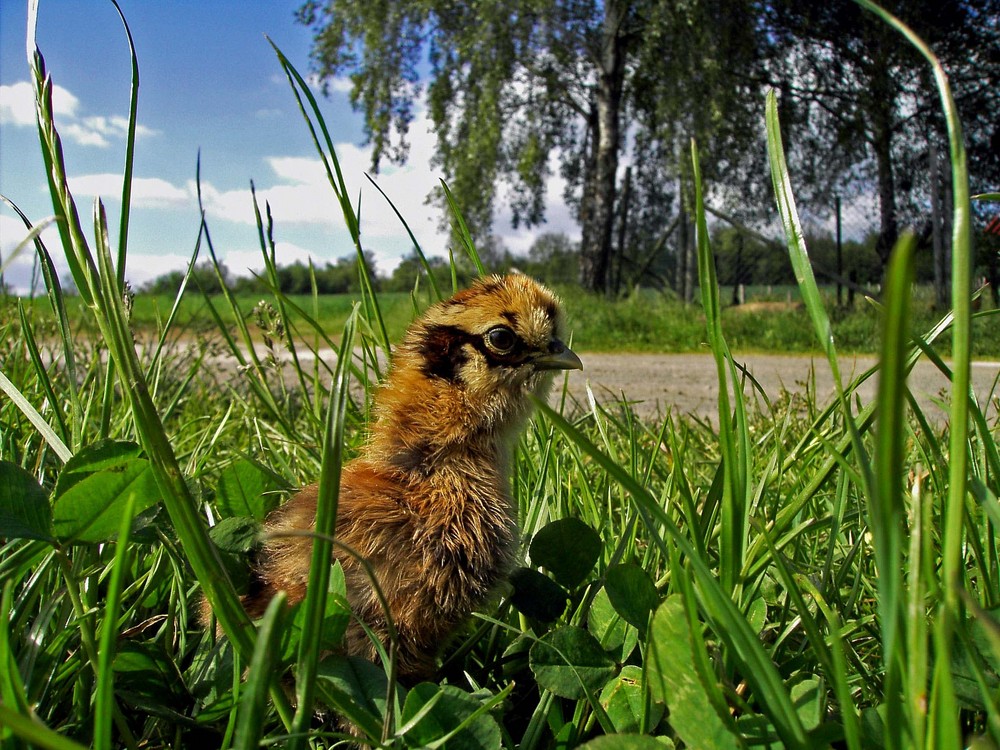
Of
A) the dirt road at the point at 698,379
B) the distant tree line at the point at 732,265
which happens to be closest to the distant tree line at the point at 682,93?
the distant tree line at the point at 732,265

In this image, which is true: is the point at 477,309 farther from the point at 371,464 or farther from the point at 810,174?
the point at 810,174

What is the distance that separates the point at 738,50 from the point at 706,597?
37.6ft

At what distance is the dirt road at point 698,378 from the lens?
3.12 metres

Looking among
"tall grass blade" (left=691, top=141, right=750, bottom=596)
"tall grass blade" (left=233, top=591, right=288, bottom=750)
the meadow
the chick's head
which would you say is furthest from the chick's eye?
"tall grass blade" (left=233, top=591, right=288, bottom=750)

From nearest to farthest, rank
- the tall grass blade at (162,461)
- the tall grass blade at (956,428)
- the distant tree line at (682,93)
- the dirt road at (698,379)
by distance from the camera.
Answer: the tall grass blade at (956,428) < the tall grass blade at (162,461) < the dirt road at (698,379) < the distant tree line at (682,93)

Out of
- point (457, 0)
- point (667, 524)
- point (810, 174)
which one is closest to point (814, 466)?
point (667, 524)

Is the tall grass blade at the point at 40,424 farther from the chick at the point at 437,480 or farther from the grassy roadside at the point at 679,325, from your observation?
the grassy roadside at the point at 679,325

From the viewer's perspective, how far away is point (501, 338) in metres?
1.00

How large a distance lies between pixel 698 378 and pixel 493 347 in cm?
355

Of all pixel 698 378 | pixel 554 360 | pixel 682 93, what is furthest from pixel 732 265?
pixel 554 360

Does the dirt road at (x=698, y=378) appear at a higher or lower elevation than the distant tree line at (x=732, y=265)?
lower

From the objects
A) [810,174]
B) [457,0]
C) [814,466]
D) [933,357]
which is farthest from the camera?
[810,174]

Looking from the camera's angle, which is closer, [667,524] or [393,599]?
[667,524]

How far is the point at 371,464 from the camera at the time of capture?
0.96 meters
